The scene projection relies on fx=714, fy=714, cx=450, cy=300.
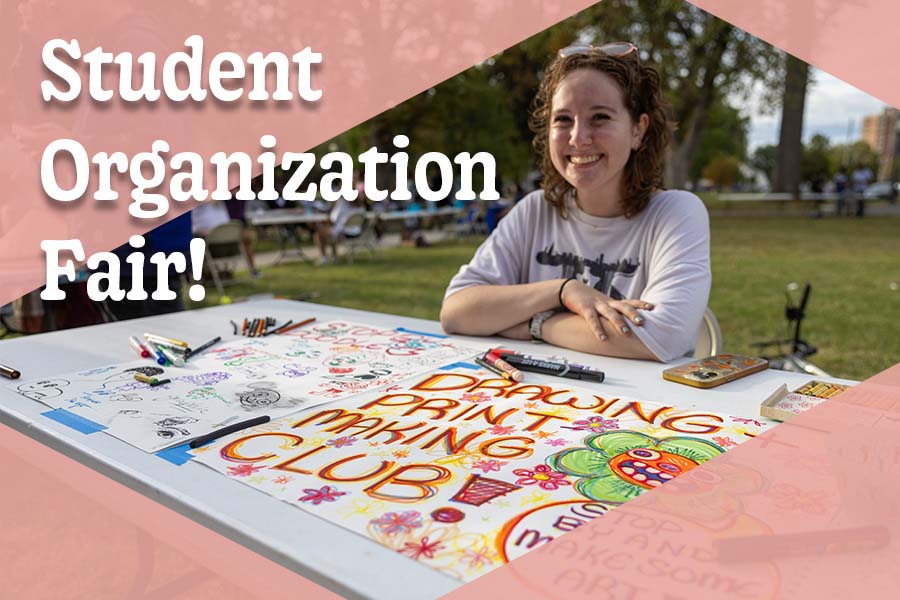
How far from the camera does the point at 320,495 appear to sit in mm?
878

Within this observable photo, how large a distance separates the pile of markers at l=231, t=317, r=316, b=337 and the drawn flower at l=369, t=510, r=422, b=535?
1112mm

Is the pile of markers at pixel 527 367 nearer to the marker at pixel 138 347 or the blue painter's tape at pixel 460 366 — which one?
the blue painter's tape at pixel 460 366

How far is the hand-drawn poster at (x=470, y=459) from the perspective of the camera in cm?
79

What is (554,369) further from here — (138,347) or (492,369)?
(138,347)

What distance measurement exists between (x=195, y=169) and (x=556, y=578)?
2834mm

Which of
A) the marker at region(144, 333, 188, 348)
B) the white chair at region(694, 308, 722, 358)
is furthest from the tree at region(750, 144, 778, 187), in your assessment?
the marker at region(144, 333, 188, 348)

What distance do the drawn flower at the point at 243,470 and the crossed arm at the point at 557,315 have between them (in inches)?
34.3

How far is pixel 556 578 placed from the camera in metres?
0.69

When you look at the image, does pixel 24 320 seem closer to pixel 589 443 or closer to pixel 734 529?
pixel 589 443

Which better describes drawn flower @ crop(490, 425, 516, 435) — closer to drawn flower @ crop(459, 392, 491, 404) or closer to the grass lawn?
drawn flower @ crop(459, 392, 491, 404)

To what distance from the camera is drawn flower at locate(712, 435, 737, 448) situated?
3.43 ft

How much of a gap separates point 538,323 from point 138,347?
0.95 meters

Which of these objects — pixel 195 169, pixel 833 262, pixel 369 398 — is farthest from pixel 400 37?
pixel 369 398

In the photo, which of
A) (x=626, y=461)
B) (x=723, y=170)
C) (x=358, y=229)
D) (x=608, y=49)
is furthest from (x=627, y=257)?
(x=723, y=170)
